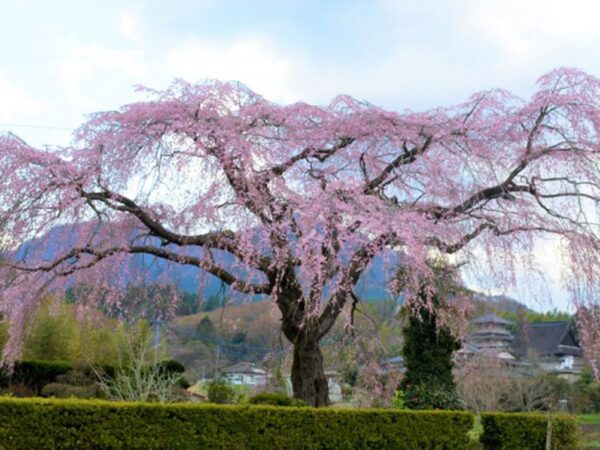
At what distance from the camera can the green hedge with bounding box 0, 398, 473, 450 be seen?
279 inches

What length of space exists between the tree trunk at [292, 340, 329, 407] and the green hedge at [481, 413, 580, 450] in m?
2.49

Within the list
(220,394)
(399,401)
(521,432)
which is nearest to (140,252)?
(220,394)

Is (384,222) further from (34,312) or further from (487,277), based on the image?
(34,312)

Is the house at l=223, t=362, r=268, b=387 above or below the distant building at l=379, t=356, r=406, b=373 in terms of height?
below

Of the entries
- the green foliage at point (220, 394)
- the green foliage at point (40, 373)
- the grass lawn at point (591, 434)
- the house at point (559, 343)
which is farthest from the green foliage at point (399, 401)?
the house at point (559, 343)

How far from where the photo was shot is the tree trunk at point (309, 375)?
1052cm

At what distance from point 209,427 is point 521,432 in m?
5.18

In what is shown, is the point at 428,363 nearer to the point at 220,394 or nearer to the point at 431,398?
the point at 431,398

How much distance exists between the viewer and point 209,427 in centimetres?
801

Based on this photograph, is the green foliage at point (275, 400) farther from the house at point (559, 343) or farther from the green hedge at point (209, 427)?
the house at point (559, 343)

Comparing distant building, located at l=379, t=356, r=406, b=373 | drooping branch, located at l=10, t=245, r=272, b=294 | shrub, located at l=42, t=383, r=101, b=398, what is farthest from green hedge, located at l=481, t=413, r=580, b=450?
shrub, located at l=42, t=383, r=101, b=398

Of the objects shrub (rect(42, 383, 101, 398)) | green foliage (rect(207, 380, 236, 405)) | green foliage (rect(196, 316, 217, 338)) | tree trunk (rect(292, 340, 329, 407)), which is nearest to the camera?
tree trunk (rect(292, 340, 329, 407))

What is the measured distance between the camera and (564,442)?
11.2 meters

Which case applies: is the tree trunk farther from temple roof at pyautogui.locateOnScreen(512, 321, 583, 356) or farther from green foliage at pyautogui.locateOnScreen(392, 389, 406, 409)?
temple roof at pyautogui.locateOnScreen(512, 321, 583, 356)
